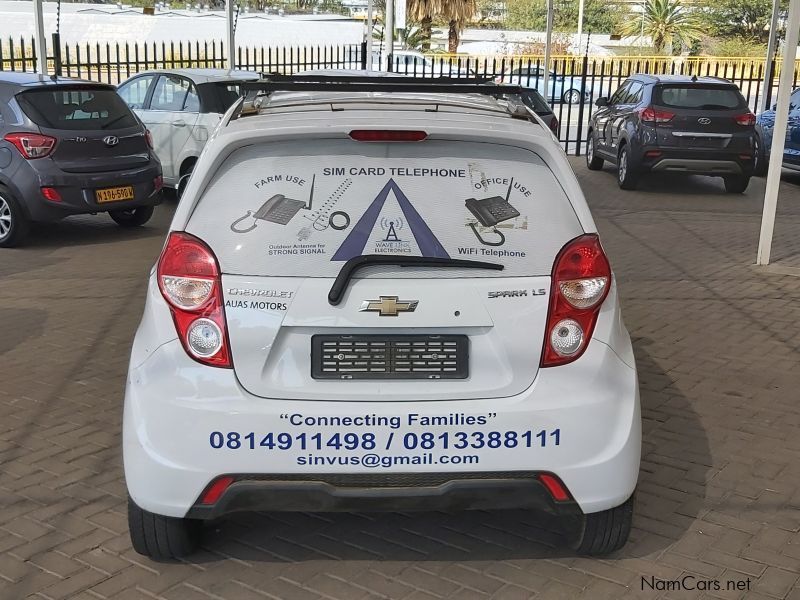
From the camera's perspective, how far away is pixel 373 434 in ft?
10.5

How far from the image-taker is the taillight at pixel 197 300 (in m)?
3.21

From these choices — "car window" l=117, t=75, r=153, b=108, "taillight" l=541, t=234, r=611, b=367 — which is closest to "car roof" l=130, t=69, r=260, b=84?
"car window" l=117, t=75, r=153, b=108

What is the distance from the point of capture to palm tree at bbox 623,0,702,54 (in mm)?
56469

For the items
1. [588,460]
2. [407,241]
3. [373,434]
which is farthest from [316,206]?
[588,460]

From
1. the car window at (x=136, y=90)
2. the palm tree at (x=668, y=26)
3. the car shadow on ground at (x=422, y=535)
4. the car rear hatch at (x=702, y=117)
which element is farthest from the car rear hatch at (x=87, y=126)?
the palm tree at (x=668, y=26)

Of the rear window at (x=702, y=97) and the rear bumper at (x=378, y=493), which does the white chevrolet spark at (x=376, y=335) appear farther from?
the rear window at (x=702, y=97)

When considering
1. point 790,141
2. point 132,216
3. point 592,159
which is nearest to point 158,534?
point 132,216

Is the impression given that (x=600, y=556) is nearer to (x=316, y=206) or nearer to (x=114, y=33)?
(x=316, y=206)

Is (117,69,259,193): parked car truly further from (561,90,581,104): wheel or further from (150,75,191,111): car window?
(561,90,581,104): wheel

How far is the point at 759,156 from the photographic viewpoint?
1594 cm

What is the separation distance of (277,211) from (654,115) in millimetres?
12505

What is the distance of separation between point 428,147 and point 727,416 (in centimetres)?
286

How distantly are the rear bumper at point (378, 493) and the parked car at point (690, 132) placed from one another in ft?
40.0

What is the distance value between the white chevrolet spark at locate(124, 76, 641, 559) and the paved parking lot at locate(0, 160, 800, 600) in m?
0.44
